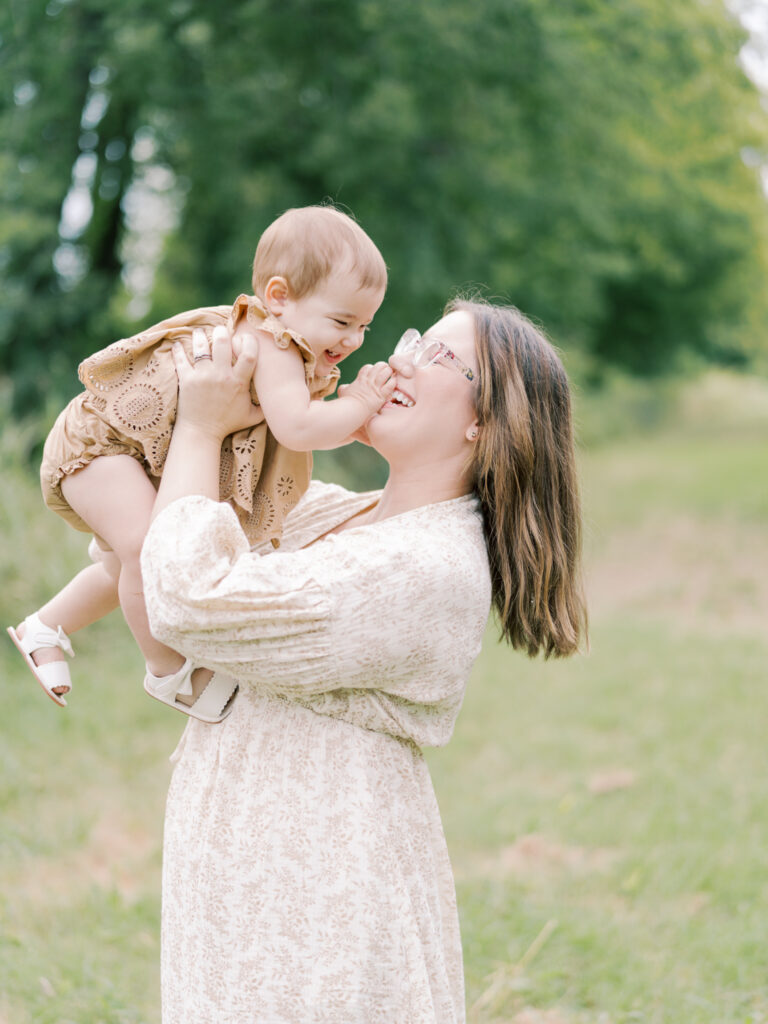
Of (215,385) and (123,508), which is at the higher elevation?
(215,385)

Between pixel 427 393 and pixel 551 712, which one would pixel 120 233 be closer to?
pixel 551 712

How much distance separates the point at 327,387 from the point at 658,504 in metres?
12.8

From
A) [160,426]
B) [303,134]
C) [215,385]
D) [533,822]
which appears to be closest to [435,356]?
[215,385]

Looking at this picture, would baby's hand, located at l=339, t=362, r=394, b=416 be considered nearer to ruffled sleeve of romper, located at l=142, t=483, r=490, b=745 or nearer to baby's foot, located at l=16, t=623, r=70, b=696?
ruffled sleeve of romper, located at l=142, t=483, r=490, b=745

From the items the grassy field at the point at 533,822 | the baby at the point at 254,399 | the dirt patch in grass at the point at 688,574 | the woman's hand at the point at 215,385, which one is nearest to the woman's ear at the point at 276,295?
the baby at the point at 254,399

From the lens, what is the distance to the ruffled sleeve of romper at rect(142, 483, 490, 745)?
1.70 metres

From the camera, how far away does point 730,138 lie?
1591 cm

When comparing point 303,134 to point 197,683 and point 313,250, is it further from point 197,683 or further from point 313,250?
point 197,683

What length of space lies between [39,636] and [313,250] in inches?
40.1

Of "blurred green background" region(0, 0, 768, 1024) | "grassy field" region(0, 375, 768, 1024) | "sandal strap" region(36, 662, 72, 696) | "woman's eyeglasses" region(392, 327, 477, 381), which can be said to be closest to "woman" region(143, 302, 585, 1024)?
"woman's eyeglasses" region(392, 327, 477, 381)

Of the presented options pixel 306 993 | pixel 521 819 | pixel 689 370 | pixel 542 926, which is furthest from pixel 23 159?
pixel 689 370

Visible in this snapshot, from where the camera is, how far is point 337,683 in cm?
178

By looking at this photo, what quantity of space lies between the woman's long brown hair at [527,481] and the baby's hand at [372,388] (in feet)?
0.58

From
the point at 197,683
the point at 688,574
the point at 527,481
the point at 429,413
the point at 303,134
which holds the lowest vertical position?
the point at 688,574
